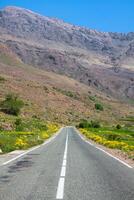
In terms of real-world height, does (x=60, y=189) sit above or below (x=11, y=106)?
below

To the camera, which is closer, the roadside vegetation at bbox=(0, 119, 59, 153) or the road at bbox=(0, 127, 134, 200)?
the road at bbox=(0, 127, 134, 200)

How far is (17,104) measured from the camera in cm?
12756

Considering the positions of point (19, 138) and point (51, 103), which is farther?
point (51, 103)

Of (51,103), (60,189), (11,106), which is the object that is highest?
(51,103)

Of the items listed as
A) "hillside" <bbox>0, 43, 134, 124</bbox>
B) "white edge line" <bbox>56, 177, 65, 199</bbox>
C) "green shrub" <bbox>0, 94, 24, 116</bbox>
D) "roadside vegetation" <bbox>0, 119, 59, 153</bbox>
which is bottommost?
"white edge line" <bbox>56, 177, 65, 199</bbox>

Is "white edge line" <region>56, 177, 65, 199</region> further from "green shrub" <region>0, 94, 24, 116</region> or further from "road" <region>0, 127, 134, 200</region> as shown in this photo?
"green shrub" <region>0, 94, 24, 116</region>

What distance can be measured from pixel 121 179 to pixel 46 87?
171794 mm

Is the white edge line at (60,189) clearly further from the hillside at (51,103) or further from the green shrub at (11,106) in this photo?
the hillside at (51,103)

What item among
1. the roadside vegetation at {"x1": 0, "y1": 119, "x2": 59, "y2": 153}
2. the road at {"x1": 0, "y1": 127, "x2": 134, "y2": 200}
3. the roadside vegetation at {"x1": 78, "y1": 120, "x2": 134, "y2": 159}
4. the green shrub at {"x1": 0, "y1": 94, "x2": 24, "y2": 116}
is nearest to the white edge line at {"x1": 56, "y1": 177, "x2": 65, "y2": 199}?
the road at {"x1": 0, "y1": 127, "x2": 134, "y2": 200}

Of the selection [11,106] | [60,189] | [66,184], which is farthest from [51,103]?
[60,189]

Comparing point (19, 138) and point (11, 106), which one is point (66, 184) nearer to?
point (19, 138)

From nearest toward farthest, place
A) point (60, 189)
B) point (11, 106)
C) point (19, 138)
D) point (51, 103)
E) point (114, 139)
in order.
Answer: point (60, 189)
point (19, 138)
point (114, 139)
point (11, 106)
point (51, 103)

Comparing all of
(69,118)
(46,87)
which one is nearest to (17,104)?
(69,118)

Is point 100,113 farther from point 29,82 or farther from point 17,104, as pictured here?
point 17,104
